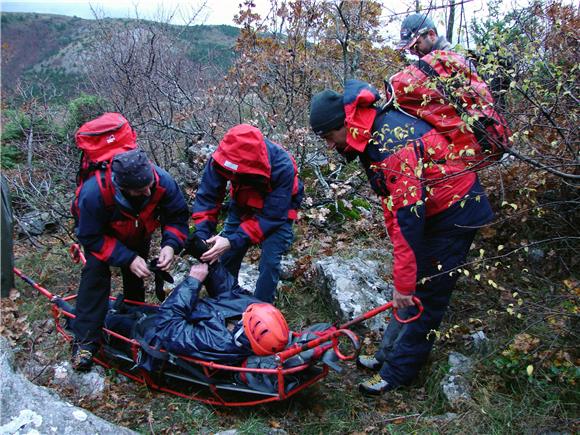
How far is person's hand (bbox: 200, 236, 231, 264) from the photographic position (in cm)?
402

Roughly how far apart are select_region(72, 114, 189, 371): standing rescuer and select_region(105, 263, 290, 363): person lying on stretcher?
15.6 inches

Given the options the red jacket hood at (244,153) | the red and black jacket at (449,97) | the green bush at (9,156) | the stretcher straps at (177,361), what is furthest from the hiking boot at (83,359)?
the green bush at (9,156)

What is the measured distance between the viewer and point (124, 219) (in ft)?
13.6

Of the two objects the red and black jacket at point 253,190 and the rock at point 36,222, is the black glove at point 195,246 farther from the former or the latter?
the rock at point 36,222

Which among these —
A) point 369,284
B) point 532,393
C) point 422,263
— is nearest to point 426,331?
point 422,263

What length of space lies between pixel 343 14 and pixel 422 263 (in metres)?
5.39

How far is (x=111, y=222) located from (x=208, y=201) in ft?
2.64

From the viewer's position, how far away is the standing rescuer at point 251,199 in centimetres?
409

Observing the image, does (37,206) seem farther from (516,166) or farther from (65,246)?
(516,166)

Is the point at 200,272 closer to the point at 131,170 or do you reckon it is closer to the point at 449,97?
the point at 131,170

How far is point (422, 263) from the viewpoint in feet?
11.8

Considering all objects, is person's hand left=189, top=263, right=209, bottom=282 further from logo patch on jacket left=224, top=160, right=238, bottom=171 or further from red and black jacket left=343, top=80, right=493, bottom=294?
red and black jacket left=343, top=80, right=493, bottom=294

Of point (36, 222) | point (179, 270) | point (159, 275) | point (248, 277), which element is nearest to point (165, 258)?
point (159, 275)

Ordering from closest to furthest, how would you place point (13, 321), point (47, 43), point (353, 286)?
point (353, 286) < point (13, 321) < point (47, 43)
